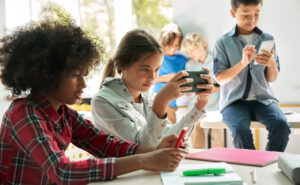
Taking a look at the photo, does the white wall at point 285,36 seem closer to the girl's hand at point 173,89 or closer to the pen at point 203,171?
the girl's hand at point 173,89

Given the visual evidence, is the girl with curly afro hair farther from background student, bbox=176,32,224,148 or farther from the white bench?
background student, bbox=176,32,224,148

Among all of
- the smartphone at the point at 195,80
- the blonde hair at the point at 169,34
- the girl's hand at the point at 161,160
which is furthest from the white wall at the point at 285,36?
the girl's hand at the point at 161,160

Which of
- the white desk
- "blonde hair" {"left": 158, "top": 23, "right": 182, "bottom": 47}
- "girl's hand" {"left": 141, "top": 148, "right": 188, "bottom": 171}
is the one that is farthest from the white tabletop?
"girl's hand" {"left": 141, "top": 148, "right": 188, "bottom": 171}

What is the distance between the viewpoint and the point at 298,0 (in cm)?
312

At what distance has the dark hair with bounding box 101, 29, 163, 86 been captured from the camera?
1.51 m

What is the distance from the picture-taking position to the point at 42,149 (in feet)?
2.75

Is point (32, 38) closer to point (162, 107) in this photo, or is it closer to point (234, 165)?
point (162, 107)

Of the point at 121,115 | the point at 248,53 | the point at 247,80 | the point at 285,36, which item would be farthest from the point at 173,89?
the point at 285,36

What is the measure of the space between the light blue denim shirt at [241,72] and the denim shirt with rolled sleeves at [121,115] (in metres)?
0.85

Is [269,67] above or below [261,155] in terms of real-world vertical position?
above

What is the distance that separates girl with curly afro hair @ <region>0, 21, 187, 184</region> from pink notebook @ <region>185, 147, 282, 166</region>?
0.47ft

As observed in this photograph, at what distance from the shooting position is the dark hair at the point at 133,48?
151 cm

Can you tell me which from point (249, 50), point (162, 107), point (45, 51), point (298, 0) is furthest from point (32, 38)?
point (298, 0)

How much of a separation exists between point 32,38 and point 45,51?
0.20ft
